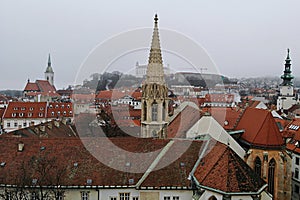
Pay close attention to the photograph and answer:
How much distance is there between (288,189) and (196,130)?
1194 centimetres

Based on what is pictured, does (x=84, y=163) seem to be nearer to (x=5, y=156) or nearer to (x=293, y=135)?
(x=5, y=156)

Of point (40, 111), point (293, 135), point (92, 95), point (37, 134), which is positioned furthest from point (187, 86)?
point (37, 134)

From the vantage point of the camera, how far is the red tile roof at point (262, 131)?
113 feet

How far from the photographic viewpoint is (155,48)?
3662cm

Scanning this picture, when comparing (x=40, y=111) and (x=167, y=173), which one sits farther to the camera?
(x=40, y=111)

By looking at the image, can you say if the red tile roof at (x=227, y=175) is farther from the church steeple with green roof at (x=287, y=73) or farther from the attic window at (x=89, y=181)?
the church steeple with green roof at (x=287, y=73)

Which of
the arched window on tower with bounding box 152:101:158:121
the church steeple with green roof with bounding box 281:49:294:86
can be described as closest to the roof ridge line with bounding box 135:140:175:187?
the arched window on tower with bounding box 152:101:158:121

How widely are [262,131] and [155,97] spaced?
1174 centimetres

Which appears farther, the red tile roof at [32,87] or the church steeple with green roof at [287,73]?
the red tile roof at [32,87]

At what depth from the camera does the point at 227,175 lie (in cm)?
2420

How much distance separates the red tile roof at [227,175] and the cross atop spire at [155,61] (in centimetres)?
1311

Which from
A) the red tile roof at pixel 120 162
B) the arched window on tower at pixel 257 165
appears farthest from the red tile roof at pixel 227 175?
the arched window on tower at pixel 257 165

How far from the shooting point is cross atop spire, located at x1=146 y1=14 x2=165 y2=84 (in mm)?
36625

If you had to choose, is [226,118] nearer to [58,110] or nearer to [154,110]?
[154,110]
